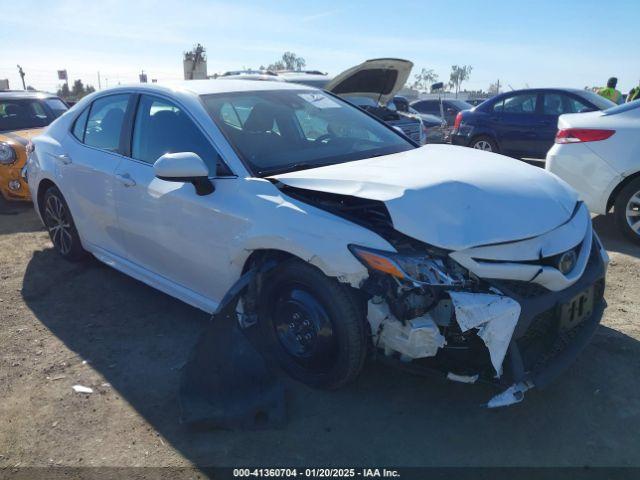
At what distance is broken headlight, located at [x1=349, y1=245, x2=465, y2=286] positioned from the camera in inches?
96.1

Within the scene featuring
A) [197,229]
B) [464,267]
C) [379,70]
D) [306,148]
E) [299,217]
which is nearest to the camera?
[464,267]

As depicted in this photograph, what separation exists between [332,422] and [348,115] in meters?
2.33

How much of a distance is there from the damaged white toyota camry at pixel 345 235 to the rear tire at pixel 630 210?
96.5 inches

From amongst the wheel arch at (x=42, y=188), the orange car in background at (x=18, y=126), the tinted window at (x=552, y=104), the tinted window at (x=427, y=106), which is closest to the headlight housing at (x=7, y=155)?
the orange car in background at (x=18, y=126)

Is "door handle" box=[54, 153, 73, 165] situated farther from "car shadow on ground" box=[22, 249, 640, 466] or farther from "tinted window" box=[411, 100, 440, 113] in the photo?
"tinted window" box=[411, 100, 440, 113]

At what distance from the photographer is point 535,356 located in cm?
258

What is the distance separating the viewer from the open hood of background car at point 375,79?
7.83 meters

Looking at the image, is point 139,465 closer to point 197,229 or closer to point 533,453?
point 197,229

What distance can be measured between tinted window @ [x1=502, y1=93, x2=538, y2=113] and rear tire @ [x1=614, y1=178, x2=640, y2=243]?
189 inches

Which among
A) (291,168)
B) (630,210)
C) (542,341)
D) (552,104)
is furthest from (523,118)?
(542,341)

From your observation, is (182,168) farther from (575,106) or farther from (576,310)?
(575,106)

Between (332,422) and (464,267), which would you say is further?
(332,422)

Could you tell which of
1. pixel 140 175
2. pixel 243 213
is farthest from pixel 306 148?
pixel 140 175

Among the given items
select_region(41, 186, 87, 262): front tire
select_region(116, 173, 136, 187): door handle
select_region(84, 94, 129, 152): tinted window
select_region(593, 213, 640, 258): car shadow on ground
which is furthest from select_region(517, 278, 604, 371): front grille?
select_region(41, 186, 87, 262): front tire
